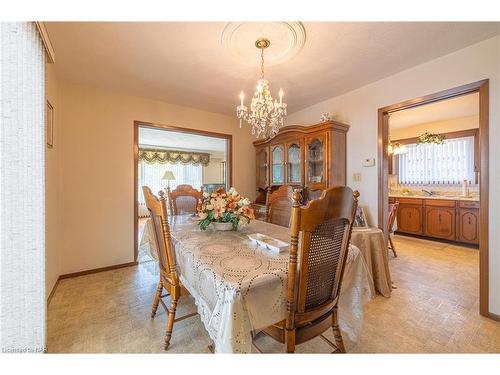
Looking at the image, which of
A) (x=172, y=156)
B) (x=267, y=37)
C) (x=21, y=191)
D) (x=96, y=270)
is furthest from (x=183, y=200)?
(x=172, y=156)

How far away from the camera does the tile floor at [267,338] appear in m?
1.46

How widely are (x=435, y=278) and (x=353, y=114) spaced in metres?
2.18

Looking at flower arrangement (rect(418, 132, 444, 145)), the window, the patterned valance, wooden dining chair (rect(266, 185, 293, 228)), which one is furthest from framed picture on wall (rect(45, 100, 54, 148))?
the window

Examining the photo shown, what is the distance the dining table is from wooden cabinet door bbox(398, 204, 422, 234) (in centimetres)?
369

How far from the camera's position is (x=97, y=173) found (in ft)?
9.02

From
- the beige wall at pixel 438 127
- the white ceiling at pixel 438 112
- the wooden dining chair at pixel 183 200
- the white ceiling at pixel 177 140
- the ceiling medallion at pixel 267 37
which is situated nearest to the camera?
the ceiling medallion at pixel 267 37

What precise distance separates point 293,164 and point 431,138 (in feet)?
10.6

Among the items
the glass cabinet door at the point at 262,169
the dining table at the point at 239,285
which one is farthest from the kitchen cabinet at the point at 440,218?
the dining table at the point at 239,285

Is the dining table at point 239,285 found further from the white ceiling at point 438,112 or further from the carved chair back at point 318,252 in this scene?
the white ceiling at point 438,112

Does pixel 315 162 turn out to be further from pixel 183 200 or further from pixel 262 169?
pixel 183 200

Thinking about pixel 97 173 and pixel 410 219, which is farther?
pixel 410 219

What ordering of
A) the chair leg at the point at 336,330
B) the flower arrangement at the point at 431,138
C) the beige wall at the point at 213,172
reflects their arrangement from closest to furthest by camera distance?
1. the chair leg at the point at 336,330
2. the flower arrangement at the point at 431,138
3. the beige wall at the point at 213,172

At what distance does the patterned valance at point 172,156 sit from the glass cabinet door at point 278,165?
187 inches

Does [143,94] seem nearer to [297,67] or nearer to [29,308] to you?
[297,67]
